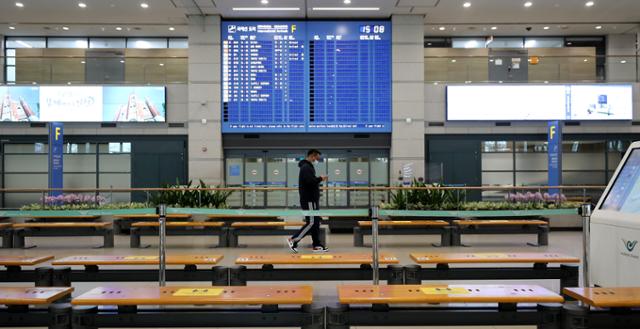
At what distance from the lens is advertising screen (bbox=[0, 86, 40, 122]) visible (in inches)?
626

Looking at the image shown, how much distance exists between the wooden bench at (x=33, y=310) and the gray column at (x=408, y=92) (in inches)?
510

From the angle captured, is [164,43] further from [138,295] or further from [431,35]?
[138,295]

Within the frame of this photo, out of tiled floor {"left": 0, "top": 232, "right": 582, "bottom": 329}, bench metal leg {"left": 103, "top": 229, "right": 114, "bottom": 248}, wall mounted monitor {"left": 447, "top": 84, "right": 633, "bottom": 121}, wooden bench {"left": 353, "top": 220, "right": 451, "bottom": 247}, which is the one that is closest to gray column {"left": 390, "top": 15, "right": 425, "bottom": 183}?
wall mounted monitor {"left": 447, "top": 84, "right": 633, "bottom": 121}

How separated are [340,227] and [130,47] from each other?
39.1 ft

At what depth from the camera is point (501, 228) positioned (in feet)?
34.5

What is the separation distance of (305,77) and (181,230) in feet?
23.1

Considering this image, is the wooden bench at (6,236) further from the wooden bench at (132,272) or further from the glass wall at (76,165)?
the glass wall at (76,165)

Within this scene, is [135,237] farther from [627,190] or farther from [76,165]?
[627,190]

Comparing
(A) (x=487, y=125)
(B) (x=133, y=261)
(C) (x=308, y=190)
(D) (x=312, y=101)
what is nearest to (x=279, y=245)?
(C) (x=308, y=190)

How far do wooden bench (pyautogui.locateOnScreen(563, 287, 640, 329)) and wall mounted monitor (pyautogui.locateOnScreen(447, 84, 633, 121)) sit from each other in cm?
1344

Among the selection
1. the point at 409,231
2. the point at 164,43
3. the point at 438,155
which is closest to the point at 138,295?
the point at 409,231

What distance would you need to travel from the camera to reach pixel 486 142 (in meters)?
16.8

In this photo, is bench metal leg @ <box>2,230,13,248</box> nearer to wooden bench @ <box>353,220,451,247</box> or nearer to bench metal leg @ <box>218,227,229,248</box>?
bench metal leg @ <box>218,227,229,248</box>

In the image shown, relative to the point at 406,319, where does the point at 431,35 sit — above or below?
above
